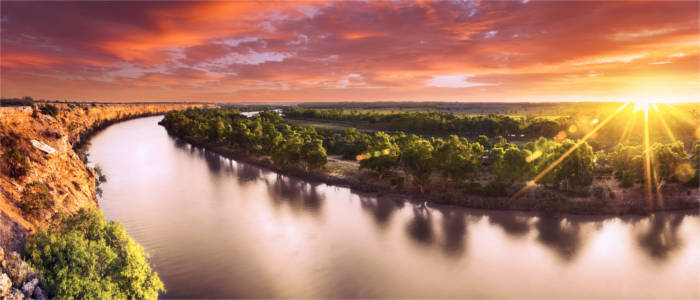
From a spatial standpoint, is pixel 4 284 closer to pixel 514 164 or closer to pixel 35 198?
pixel 35 198

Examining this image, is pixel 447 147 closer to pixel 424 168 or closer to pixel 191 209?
pixel 424 168

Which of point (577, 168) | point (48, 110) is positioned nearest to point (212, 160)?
point (48, 110)

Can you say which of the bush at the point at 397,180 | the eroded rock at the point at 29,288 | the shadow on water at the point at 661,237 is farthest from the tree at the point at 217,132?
the shadow on water at the point at 661,237

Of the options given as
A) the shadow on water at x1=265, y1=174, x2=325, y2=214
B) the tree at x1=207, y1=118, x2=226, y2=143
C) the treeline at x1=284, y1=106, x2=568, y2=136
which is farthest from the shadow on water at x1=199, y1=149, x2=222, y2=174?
the treeline at x1=284, y1=106, x2=568, y2=136

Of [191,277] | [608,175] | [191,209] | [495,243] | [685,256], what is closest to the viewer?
[191,277]

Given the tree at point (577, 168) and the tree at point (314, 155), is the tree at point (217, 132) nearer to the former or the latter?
the tree at point (314, 155)

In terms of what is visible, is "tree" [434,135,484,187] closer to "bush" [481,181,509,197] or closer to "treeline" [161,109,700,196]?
"treeline" [161,109,700,196]

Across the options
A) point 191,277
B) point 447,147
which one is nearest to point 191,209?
point 191,277
